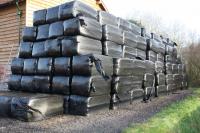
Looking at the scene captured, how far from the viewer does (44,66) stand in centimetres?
870

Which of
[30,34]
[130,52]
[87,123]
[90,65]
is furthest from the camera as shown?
[130,52]

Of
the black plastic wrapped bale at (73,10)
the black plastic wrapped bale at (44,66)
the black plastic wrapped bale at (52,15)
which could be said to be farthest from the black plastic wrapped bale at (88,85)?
the black plastic wrapped bale at (52,15)

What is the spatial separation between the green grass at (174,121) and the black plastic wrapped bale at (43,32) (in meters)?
4.00

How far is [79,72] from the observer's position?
7840 mm

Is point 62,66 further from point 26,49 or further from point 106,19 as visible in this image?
point 106,19

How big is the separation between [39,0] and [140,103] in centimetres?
686

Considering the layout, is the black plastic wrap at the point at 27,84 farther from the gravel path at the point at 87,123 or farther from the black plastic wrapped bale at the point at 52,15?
the gravel path at the point at 87,123

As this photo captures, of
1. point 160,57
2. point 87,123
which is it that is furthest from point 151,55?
point 87,123

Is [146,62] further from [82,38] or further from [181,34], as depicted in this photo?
[181,34]

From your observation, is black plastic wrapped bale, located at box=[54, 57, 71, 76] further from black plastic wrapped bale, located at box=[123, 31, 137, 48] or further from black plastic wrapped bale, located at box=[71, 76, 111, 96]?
black plastic wrapped bale, located at box=[123, 31, 137, 48]

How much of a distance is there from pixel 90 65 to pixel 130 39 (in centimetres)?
317

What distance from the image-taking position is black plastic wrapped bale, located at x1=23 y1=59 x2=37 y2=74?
9.09 metres

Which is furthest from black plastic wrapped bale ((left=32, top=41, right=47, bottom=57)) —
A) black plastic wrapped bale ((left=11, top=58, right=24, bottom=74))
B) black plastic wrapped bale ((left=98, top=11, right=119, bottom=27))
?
black plastic wrapped bale ((left=98, top=11, right=119, bottom=27))

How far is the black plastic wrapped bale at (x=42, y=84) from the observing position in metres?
8.57
